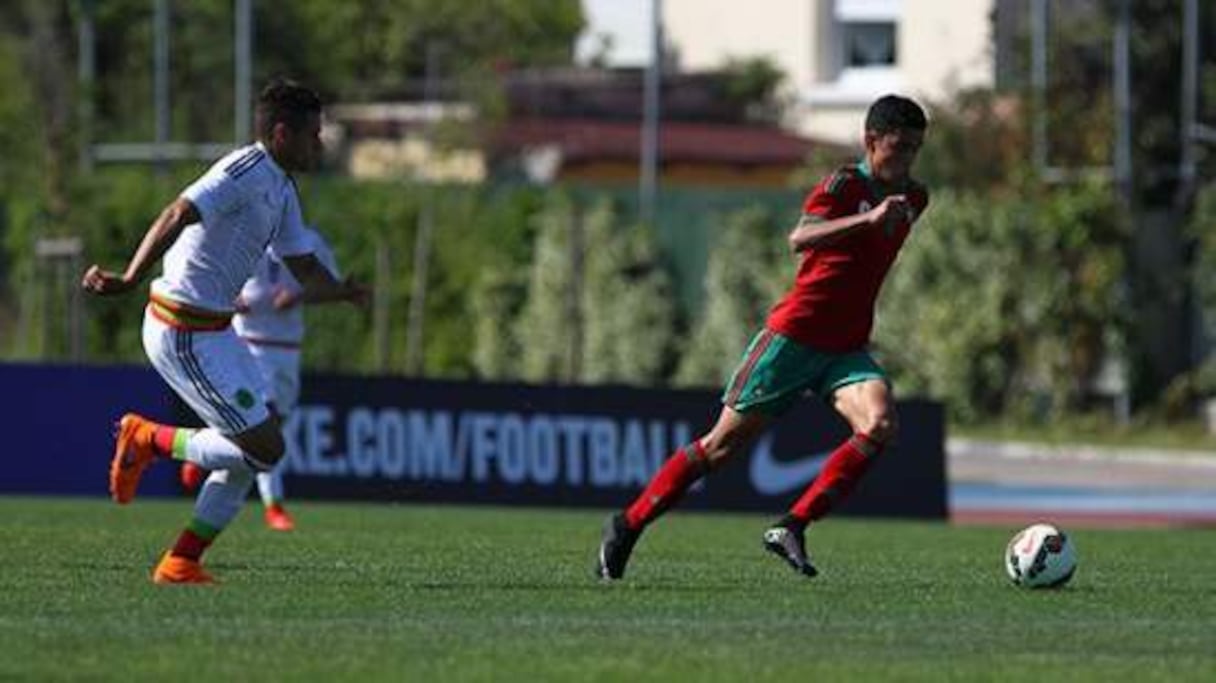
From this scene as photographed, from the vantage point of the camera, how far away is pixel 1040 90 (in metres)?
42.2

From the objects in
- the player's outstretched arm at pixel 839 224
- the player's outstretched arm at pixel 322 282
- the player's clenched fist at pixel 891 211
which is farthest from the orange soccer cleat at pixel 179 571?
the player's clenched fist at pixel 891 211

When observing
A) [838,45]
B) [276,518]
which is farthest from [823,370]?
[838,45]

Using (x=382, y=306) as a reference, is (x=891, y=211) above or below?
above

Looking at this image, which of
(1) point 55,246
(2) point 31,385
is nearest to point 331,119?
(1) point 55,246

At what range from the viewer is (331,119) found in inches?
2219

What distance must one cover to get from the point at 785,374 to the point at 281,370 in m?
7.96

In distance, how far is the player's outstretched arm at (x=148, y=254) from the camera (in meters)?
14.1

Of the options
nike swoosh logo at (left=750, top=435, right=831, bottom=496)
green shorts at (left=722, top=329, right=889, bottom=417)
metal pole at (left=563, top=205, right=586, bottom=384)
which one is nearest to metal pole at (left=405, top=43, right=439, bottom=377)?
metal pole at (left=563, top=205, right=586, bottom=384)

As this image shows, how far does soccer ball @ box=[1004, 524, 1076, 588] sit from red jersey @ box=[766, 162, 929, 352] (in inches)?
46.9

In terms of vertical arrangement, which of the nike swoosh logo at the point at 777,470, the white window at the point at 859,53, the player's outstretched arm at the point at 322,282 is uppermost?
the white window at the point at 859,53

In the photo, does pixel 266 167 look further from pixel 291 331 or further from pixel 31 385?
pixel 31 385

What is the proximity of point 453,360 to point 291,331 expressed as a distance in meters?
22.6

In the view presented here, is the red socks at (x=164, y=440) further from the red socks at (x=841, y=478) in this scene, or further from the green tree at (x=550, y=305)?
the green tree at (x=550, y=305)

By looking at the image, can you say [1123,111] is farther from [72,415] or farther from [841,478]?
[841,478]
